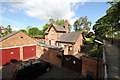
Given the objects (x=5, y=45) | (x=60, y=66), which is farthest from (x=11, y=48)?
(x=60, y=66)

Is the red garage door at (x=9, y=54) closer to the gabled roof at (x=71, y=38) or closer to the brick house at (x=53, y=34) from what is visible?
the brick house at (x=53, y=34)

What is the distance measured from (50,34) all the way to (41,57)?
923 cm

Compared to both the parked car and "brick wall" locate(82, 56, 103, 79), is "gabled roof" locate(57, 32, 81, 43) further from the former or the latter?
the parked car

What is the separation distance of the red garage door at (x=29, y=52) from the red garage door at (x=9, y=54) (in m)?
1.26

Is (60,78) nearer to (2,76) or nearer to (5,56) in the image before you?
(2,76)

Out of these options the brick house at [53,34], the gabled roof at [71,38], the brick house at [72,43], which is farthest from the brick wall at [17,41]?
the gabled roof at [71,38]

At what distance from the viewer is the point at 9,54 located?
10445mm

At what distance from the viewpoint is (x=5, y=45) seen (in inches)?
386

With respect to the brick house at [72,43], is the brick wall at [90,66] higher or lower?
lower

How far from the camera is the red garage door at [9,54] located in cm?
983

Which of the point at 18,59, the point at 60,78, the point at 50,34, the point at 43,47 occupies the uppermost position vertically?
the point at 50,34

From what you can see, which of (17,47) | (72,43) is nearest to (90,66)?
(72,43)

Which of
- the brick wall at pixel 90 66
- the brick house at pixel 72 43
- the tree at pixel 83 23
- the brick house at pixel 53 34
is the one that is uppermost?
the tree at pixel 83 23

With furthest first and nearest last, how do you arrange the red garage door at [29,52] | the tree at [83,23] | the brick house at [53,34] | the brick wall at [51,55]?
the tree at [83,23] → the brick house at [53,34] → the red garage door at [29,52] → the brick wall at [51,55]
